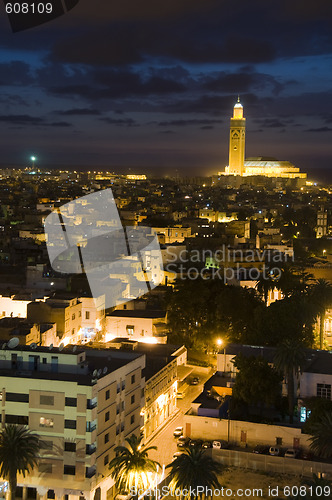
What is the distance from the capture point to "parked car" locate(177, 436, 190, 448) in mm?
11989

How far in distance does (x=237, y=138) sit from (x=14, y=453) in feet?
238

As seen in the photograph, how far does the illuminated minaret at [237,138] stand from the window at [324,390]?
67.7m

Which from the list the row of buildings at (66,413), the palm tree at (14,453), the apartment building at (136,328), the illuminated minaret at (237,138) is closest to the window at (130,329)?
the apartment building at (136,328)

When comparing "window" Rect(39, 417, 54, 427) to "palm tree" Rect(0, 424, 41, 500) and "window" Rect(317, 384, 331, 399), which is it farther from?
"window" Rect(317, 384, 331, 399)

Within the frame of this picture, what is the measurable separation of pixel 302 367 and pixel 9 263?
51.1 ft

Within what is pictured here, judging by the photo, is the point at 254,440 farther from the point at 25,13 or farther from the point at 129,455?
the point at 25,13

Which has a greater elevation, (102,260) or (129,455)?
(102,260)

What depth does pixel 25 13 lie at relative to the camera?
993 cm

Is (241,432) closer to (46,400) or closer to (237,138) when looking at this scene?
(46,400)

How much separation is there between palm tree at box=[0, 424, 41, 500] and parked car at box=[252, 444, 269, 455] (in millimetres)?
3739

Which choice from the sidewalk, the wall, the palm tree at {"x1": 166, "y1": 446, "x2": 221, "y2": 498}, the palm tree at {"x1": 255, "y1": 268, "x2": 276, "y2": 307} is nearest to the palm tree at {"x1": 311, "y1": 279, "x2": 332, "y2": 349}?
the palm tree at {"x1": 255, "y1": 268, "x2": 276, "y2": 307}

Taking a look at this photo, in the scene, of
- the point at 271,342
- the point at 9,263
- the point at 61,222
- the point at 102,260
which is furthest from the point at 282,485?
the point at 61,222

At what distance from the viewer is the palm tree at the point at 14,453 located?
9.59 m

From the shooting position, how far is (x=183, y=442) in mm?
12125
